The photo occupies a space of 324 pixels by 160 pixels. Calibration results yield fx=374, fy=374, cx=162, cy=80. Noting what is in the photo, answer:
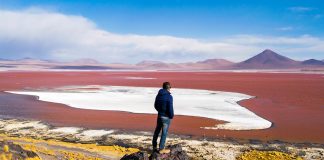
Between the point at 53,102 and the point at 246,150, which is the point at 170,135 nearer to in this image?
the point at 246,150

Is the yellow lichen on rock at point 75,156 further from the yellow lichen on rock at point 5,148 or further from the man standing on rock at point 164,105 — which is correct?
the man standing on rock at point 164,105

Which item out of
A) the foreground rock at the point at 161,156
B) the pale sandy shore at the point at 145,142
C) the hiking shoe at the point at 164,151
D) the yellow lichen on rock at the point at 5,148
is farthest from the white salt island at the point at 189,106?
the yellow lichen on rock at the point at 5,148

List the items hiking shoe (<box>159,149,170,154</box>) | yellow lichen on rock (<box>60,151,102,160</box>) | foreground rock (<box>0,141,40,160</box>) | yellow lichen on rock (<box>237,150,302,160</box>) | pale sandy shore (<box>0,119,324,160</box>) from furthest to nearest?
pale sandy shore (<box>0,119,324,160</box>)
yellow lichen on rock (<box>237,150,302,160</box>)
yellow lichen on rock (<box>60,151,102,160</box>)
hiking shoe (<box>159,149,170,154</box>)
foreground rock (<box>0,141,40,160</box>)

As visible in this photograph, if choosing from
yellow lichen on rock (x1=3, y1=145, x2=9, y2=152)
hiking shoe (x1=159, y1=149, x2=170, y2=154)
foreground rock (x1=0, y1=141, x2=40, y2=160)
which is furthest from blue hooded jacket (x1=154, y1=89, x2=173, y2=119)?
yellow lichen on rock (x1=3, y1=145, x2=9, y2=152)

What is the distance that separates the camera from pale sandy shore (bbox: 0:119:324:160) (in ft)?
37.9

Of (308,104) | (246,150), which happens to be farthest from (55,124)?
(308,104)

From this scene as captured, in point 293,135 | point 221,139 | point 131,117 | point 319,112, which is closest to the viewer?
point 221,139

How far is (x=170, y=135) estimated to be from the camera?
Answer: 46.8 ft

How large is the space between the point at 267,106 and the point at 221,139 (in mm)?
11067

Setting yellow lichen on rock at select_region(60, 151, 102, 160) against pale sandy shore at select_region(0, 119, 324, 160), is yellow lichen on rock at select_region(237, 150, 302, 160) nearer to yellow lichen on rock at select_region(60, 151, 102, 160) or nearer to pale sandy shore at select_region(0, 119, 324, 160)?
pale sandy shore at select_region(0, 119, 324, 160)

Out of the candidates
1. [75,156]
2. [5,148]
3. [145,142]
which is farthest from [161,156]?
[145,142]

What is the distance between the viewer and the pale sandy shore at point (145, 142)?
11555mm

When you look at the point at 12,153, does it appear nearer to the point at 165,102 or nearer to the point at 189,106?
the point at 165,102

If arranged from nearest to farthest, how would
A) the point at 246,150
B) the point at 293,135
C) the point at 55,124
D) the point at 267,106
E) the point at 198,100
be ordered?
the point at 246,150 → the point at 293,135 → the point at 55,124 → the point at 267,106 → the point at 198,100
